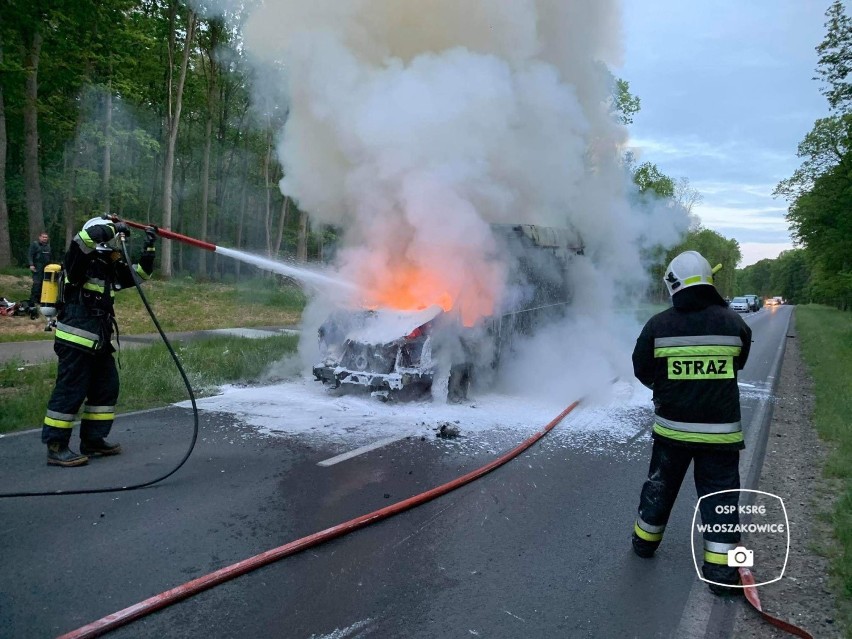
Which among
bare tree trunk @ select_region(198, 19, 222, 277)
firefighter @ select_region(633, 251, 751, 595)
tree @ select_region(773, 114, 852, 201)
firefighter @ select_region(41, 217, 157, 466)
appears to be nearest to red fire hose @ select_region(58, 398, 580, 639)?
firefighter @ select_region(633, 251, 751, 595)

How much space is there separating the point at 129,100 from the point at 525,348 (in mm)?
21731

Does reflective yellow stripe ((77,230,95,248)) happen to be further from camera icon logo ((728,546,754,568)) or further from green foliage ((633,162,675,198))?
green foliage ((633,162,675,198))

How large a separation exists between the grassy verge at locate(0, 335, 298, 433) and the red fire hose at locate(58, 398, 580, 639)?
3732mm

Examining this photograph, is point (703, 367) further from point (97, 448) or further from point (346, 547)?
point (97, 448)

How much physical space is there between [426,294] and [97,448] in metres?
4.22

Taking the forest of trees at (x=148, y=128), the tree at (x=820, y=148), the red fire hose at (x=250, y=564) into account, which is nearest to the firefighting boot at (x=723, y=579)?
the red fire hose at (x=250, y=564)

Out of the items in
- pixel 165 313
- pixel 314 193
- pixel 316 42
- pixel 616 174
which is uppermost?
pixel 316 42

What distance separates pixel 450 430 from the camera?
18.8ft

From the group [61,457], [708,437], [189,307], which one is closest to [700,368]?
[708,437]

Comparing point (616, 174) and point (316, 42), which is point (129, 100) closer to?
point (316, 42)

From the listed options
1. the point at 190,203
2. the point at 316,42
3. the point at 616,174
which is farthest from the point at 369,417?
the point at 190,203

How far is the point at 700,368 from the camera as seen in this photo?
3.17 m

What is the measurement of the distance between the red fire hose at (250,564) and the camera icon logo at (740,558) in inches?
73.6

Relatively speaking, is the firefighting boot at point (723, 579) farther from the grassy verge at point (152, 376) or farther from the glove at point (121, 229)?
the grassy verge at point (152, 376)
